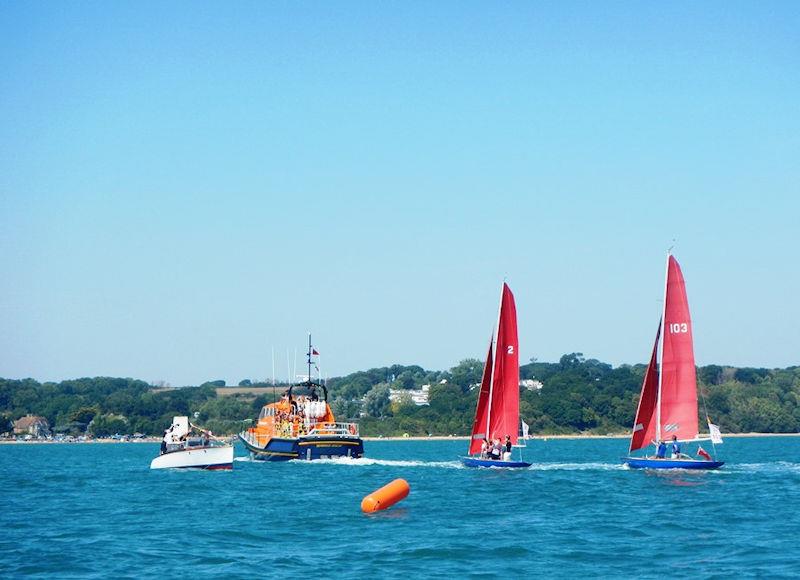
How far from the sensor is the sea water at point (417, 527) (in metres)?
36.4

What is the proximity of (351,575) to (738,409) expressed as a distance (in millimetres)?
173990

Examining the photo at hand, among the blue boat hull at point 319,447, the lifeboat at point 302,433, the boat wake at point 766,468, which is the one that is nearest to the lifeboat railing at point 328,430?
the lifeboat at point 302,433

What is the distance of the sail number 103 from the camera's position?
72.1m

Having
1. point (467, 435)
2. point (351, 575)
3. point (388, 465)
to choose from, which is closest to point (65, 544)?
point (351, 575)

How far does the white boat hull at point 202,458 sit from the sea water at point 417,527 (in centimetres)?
431

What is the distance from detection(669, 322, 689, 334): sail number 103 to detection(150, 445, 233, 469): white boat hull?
27.7 m

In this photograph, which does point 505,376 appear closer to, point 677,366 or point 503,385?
point 503,385

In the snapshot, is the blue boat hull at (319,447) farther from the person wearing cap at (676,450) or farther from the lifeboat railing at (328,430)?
the person wearing cap at (676,450)

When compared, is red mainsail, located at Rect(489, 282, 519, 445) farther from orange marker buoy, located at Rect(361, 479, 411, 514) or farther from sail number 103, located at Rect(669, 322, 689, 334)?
orange marker buoy, located at Rect(361, 479, 411, 514)

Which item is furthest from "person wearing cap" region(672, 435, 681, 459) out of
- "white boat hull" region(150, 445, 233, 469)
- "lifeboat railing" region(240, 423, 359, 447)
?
"white boat hull" region(150, 445, 233, 469)

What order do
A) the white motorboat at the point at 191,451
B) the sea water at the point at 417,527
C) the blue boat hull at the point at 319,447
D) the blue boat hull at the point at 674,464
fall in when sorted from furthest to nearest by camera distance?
the blue boat hull at the point at 319,447, the white motorboat at the point at 191,451, the blue boat hull at the point at 674,464, the sea water at the point at 417,527

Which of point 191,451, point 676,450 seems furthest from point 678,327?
point 191,451

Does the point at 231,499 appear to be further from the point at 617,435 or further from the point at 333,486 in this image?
the point at 617,435

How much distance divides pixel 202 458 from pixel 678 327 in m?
29.9
